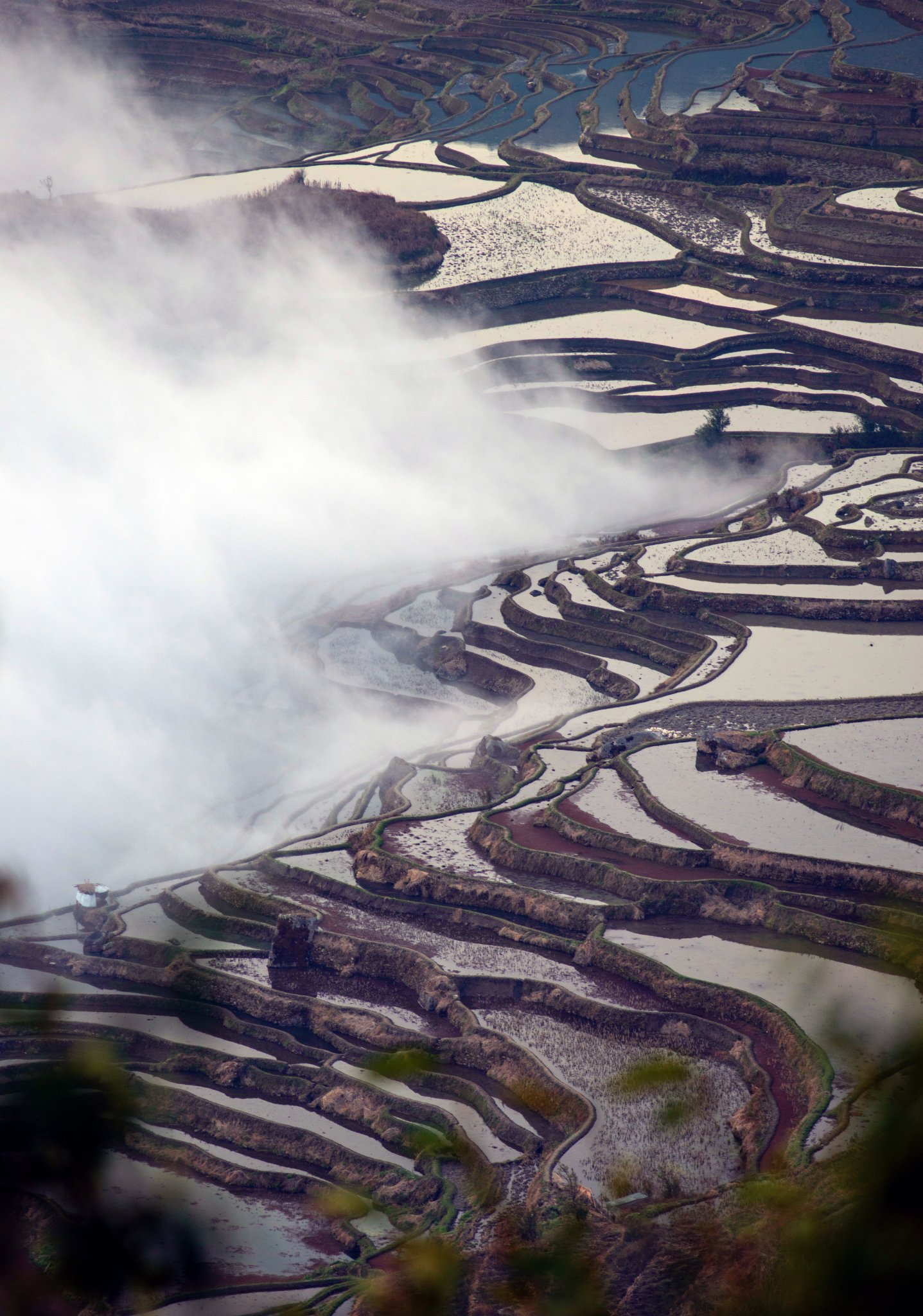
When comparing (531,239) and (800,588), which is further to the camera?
(531,239)

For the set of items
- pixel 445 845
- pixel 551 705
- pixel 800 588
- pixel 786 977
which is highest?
pixel 800 588

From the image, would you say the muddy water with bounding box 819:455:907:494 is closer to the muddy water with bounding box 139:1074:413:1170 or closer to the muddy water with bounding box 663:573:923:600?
the muddy water with bounding box 663:573:923:600

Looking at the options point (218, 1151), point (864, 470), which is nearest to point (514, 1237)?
point (218, 1151)

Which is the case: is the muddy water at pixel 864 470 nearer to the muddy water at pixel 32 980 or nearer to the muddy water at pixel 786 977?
the muddy water at pixel 786 977

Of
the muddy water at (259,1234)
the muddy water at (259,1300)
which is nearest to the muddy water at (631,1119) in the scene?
the muddy water at (259,1234)

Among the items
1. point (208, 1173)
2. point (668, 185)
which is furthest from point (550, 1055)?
point (668, 185)

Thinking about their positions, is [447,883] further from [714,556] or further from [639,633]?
[714,556]

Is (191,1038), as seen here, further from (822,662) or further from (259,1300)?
(822,662)
